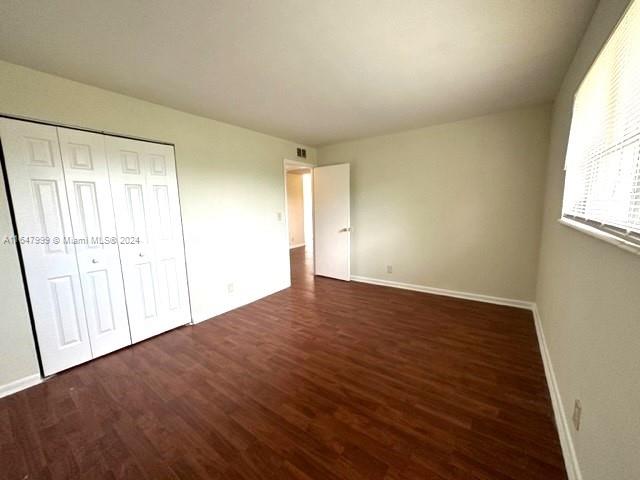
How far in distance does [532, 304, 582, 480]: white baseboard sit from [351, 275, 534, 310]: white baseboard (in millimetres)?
1098

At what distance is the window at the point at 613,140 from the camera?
892mm

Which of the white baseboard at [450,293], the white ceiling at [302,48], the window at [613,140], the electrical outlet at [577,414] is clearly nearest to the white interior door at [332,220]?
the white baseboard at [450,293]

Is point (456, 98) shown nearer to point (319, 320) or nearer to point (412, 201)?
point (412, 201)

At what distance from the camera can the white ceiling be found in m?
1.33

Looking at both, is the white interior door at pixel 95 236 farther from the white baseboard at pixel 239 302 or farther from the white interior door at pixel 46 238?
the white baseboard at pixel 239 302

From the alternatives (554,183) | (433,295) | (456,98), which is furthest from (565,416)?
(456,98)

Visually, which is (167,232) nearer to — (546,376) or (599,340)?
(599,340)

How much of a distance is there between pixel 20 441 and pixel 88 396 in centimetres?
36

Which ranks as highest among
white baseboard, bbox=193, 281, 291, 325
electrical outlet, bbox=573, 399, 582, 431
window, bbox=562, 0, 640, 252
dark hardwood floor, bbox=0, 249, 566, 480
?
window, bbox=562, 0, 640, 252

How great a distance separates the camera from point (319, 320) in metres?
2.89

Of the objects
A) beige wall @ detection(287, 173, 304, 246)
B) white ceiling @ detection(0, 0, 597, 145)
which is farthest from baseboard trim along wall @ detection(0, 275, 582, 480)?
beige wall @ detection(287, 173, 304, 246)

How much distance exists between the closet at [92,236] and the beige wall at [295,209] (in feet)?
16.0

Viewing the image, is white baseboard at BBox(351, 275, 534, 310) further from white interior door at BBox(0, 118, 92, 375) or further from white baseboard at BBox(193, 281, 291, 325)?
white interior door at BBox(0, 118, 92, 375)

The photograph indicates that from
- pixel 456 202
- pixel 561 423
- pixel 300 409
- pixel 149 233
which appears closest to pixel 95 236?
pixel 149 233
